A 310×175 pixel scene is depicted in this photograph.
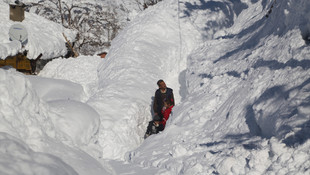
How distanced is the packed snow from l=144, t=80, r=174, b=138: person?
0.25 metres

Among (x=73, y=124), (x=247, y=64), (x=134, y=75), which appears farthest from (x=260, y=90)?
(x=134, y=75)

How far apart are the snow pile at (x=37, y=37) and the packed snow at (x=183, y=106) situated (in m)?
5.41

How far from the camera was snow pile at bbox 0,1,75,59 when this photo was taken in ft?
44.0

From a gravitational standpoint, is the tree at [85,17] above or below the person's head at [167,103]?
above

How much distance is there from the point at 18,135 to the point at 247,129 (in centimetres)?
239

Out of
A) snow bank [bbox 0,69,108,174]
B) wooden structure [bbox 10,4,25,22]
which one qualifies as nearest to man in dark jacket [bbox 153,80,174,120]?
snow bank [bbox 0,69,108,174]

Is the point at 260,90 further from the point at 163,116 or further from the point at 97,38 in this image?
the point at 97,38

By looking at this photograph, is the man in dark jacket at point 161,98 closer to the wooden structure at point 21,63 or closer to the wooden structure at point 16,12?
the wooden structure at point 21,63

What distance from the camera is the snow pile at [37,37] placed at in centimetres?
1340

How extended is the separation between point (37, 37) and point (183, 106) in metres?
10.5

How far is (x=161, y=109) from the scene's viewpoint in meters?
6.57

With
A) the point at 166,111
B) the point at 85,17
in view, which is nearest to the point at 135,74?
the point at 166,111

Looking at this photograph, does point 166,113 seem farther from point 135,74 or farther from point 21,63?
point 21,63

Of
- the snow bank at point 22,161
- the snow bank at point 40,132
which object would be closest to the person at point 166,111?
the snow bank at point 40,132
